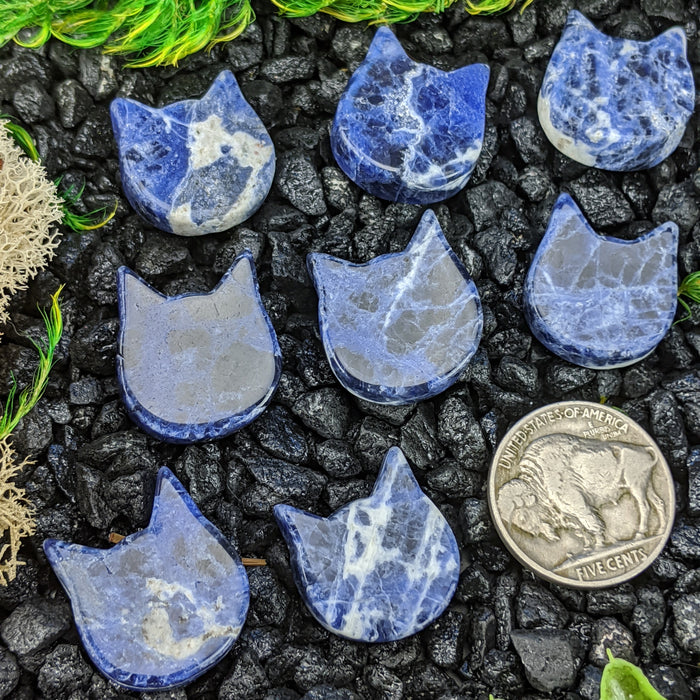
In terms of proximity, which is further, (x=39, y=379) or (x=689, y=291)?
(x=689, y=291)

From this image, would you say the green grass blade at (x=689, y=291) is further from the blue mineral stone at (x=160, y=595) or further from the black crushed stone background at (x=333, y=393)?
the blue mineral stone at (x=160, y=595)

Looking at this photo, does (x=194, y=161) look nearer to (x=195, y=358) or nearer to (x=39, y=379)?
(x=195, y=358)

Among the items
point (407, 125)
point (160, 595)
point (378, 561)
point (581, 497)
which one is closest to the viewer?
point (160, 595)

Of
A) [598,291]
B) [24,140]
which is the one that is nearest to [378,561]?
[598,291]

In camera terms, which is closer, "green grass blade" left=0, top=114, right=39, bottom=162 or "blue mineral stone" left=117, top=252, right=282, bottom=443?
"blue mineral stone" left=117, top=252, right=282, bottom=443

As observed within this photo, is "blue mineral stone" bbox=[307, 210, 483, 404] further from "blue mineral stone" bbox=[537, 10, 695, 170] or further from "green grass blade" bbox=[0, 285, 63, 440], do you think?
"green grass blade" bbox=[0, 285, 63, 440]

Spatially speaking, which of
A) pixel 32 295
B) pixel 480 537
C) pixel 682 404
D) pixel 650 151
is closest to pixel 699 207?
pixel 650 151

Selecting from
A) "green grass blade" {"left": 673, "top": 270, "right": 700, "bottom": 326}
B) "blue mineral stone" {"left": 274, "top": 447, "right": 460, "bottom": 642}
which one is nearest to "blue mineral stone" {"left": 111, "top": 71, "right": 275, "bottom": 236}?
"blue mineral stone" {"left": 274, "top": 447, "right": 460, "bottom": 642}

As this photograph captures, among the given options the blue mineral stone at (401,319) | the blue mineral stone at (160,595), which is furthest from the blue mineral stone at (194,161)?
the blue mineral stone at (160,595)
